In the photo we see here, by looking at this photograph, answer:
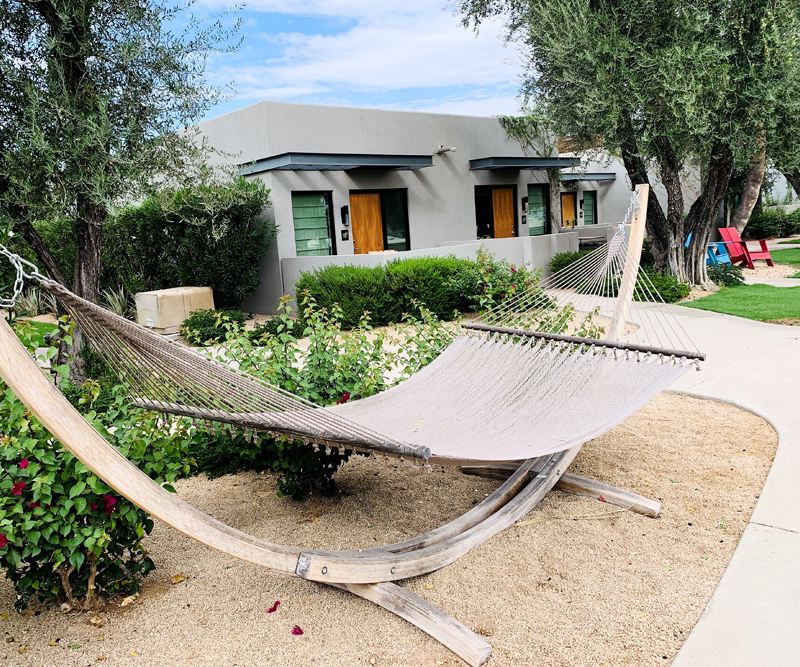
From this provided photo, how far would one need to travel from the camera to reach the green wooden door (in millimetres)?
A: 15547

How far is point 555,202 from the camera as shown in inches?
639

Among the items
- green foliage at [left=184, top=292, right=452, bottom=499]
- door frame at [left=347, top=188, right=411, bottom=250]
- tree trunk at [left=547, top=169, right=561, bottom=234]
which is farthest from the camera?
tree trunk at [left=547, top=169, right=561, bottom=234]

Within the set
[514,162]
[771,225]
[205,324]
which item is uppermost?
[514,162]

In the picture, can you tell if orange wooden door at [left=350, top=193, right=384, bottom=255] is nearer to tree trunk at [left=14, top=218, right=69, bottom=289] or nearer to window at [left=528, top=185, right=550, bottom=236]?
window at [left=528, top=185, right=550, bottom=236]

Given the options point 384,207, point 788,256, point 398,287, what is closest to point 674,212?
point 398,287

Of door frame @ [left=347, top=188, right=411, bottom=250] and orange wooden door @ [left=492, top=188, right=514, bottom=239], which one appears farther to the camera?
orange wooden door @ [left=492, top=188, right=514, bottom=239]

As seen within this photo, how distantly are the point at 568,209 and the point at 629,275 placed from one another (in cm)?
1534

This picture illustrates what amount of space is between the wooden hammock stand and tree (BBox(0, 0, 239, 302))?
14.5ft

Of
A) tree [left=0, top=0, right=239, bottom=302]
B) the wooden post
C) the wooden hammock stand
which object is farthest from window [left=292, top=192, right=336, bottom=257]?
the wooden hammock stand

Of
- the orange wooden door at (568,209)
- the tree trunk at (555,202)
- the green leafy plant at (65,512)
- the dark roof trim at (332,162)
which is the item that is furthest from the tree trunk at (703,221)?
the green leafy plant at (65,512)

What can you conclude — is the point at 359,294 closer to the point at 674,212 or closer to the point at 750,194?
the point at 674,212

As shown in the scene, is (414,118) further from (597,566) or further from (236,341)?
(597,566)

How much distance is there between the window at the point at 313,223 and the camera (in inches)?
424

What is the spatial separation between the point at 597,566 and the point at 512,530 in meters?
0.48
